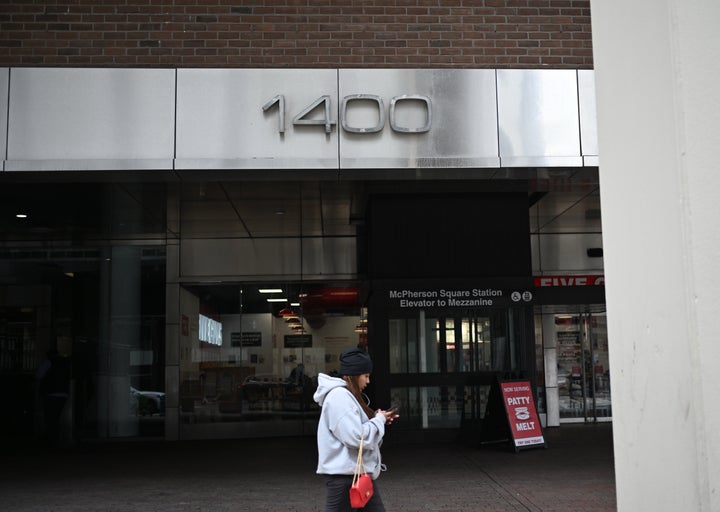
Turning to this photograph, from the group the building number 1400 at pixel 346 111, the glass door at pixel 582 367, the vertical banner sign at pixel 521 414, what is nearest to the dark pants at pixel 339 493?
the building number 1400 at pixel 346 111

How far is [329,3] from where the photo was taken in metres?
9.40

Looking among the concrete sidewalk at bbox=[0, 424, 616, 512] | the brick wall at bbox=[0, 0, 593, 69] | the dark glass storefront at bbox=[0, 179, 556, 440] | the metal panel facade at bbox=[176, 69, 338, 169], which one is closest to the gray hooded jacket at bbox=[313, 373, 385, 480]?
the concrete sidewalk at bbox=[0, 424, 616, 512]

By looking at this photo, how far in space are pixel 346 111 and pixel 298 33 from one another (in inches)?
46.4

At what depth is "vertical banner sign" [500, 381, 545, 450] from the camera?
12.5 meters

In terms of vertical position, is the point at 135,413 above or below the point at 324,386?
below

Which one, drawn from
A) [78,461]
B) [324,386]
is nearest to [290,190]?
[78,461]

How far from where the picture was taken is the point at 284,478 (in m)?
10.5

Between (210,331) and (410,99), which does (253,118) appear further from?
(210,331)

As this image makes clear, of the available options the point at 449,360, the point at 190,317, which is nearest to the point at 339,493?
the point at 449,360

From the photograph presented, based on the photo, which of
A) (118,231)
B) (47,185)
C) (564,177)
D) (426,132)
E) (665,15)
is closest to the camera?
(665,15)

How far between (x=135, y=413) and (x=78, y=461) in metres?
2.98

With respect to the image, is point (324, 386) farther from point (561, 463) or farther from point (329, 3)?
point (561, 463)

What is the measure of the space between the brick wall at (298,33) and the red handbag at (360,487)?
5.79m

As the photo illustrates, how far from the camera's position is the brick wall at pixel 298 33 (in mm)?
9125
